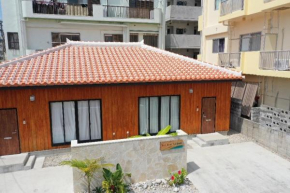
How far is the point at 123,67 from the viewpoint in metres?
11.9

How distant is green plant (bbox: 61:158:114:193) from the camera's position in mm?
7125

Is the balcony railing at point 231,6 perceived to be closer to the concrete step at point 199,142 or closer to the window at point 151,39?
the window at point 151,39

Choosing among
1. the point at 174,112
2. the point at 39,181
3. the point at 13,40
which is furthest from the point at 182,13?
the point at 39,181

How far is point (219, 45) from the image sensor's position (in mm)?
20312

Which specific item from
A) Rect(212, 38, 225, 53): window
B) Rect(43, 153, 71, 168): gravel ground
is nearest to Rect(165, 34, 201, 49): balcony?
Rect(212, 38, 225, 53): window

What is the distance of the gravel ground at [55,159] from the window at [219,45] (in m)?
16.0

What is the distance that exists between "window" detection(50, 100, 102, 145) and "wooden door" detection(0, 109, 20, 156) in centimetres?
160

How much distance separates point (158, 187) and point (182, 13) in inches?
878

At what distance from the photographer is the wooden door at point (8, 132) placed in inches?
392

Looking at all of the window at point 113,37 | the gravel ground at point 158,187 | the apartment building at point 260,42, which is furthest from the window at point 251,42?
the gravel ground at point 158,187

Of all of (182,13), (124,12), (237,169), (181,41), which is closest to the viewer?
(237,169)

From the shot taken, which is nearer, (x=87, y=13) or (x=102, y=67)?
(x=102, y=67)

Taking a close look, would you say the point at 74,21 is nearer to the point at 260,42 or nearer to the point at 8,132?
the point at 8,132

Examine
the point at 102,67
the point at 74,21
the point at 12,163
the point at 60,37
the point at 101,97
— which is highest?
the point at 74,21
